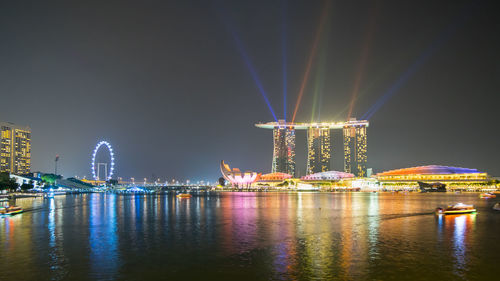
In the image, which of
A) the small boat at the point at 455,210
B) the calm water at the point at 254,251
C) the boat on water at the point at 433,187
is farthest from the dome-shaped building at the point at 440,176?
the calm water at the point at 254,251

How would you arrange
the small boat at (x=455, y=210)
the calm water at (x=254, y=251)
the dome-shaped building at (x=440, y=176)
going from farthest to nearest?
the dome-shaped building at (x=440, y=176) → the small boat at (x=455, y=210) → the calm water at (x=254, y=251)

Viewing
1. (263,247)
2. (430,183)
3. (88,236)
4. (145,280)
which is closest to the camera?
(145,280)

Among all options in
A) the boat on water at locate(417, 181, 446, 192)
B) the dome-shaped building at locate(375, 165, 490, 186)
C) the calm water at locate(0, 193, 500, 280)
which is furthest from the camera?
the dome-shaped building at locate(375, 165, 490, 186)

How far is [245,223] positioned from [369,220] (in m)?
13.5

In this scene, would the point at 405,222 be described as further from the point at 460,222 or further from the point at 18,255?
the point at 18,255

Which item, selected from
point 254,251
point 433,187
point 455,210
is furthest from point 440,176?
point 254,251

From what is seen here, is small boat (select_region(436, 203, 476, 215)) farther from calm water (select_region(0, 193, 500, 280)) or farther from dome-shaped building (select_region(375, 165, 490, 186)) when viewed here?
dome-shaped building (select_region(375, 165, 490, 186))

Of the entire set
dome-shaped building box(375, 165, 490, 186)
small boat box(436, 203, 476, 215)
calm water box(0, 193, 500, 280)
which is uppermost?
calm water box(0, 193, 500, 280)

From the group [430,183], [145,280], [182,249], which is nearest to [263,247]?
[182,249]

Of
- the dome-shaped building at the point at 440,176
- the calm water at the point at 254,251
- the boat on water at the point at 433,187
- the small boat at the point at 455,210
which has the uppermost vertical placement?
the calm water at the point at 254,251

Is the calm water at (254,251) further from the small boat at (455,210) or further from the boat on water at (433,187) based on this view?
the boat on water at (433,187)

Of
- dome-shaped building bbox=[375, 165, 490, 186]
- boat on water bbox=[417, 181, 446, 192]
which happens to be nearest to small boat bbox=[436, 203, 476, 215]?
boat on water bbox=[417, 181, 446, 192]

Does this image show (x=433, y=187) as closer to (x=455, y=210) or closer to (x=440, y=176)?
(x=440, y=176)

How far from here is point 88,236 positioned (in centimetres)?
3425
